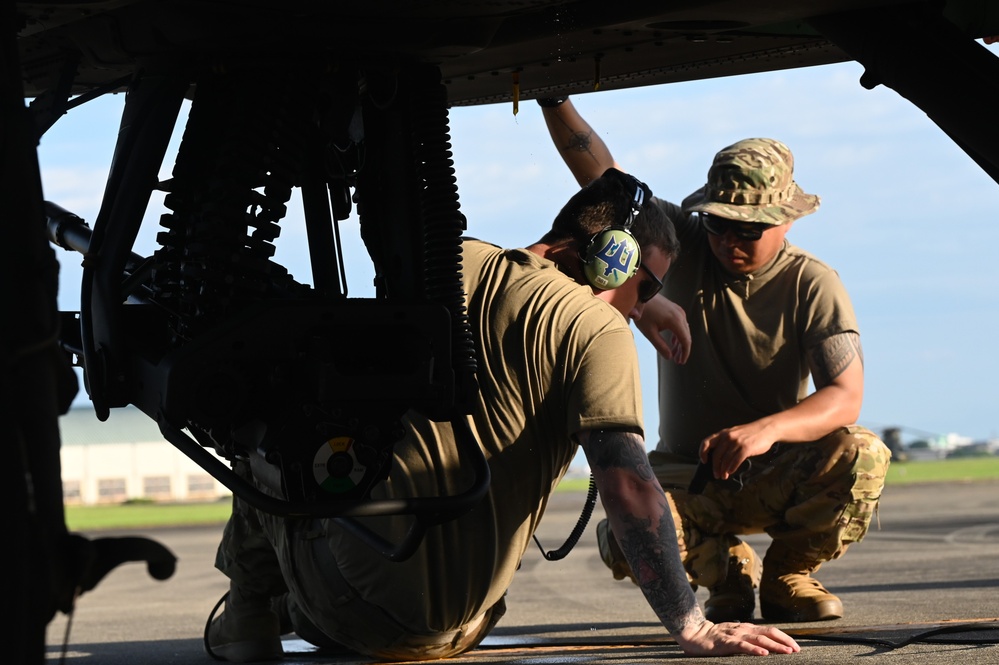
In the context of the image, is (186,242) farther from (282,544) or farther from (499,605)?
(499,605)

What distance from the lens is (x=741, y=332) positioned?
16.3ft

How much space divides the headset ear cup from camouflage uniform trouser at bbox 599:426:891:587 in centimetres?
117

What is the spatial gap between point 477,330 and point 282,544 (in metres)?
0.80

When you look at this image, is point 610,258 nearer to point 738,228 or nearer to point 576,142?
point 576,142

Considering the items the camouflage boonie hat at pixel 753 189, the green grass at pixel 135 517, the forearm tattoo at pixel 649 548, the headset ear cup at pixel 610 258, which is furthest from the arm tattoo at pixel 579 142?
the green grass at pixel 135 517

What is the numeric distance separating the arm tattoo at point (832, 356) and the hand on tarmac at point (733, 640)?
168 cm

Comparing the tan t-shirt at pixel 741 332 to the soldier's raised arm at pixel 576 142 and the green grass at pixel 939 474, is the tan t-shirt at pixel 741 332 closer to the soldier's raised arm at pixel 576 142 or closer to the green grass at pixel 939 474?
the soldier's raised arm at pixel 576 142

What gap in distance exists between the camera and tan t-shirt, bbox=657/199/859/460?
488 cm

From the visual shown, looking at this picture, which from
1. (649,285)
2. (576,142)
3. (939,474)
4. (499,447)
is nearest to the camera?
(499,447)

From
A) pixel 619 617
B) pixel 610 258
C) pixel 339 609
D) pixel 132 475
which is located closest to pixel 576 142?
pixel 610 258

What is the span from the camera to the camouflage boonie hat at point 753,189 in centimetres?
487

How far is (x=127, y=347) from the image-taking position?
267 centimetres

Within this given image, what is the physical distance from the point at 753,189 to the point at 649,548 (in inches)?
82.8

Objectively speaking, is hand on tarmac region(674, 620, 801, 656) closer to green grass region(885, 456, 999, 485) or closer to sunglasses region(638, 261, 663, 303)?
sunglasses region(638, 261, 663, 303)
